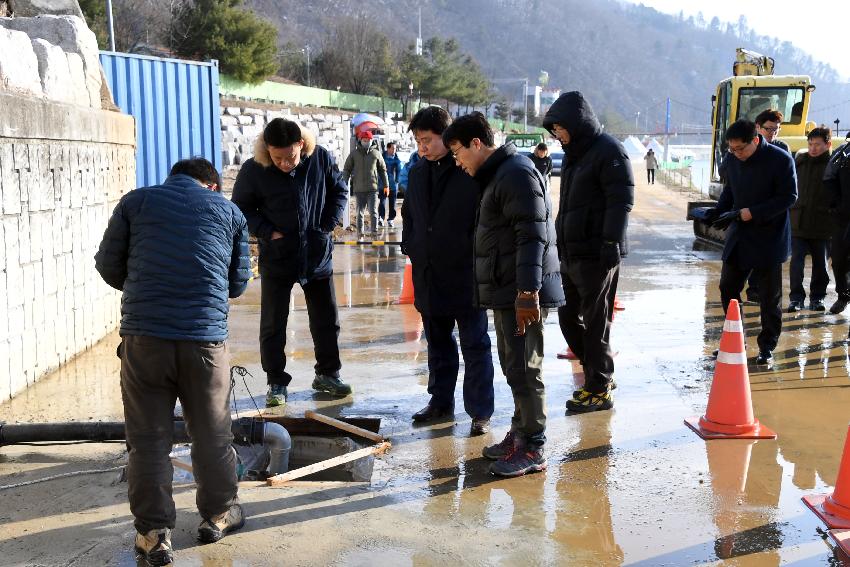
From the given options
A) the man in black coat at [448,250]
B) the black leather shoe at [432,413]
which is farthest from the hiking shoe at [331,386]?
the man in black coat at [448,250]

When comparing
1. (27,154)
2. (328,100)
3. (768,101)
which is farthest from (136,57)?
(328,100)

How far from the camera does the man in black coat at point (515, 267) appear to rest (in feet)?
14.8

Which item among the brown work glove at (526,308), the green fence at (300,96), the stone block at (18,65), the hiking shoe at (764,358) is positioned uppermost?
the green fence at (300,96)

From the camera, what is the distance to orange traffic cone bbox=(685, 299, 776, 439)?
5164 mm

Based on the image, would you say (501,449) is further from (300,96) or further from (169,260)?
(300,96)

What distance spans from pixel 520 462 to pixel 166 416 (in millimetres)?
1865

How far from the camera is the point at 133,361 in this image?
366cm

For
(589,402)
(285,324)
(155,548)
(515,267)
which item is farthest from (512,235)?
(155,548)

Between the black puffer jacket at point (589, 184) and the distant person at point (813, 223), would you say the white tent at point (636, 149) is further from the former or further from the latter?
the black puffer jacket at point (589, 184)

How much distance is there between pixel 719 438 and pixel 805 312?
14.5 ft

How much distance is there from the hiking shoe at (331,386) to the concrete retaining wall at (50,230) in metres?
2.00

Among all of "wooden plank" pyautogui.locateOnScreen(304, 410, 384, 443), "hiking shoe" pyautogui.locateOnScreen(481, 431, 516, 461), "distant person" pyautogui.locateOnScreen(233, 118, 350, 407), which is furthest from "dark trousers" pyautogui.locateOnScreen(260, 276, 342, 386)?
"hiking shoe" pyautogui.locateOnScreen(481, 431, 516, 461)

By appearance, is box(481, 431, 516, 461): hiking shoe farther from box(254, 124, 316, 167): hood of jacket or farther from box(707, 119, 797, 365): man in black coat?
box(707, 119, 797, 365): man in black coat

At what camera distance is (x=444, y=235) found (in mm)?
5305
